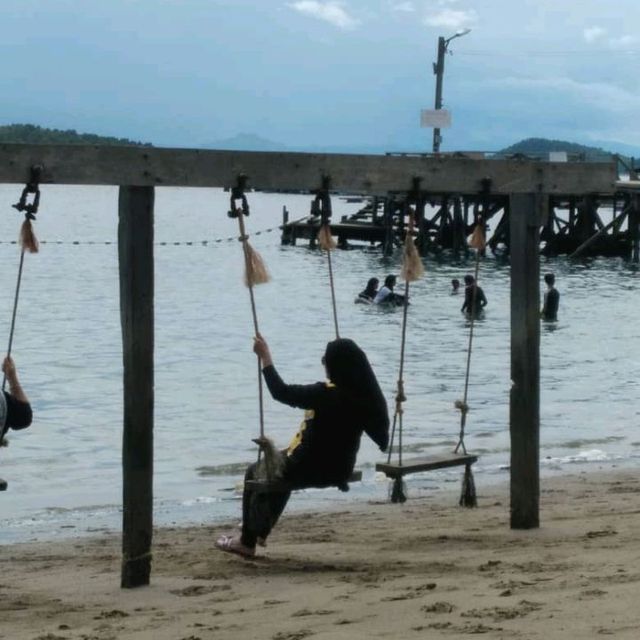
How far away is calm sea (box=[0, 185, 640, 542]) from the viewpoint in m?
14.3

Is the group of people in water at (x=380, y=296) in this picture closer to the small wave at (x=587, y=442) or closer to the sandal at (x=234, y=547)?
Answer: the small wave at (x=587, y=442)

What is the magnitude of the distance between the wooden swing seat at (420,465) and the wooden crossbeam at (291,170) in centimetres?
163

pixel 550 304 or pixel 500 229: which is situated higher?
pixel 500 229

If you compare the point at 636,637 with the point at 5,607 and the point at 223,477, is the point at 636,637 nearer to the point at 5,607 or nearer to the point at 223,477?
the point at 5,607

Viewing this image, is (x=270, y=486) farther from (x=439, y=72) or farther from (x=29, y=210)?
(x=439, y=72)

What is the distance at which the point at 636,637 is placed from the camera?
5.64 meters

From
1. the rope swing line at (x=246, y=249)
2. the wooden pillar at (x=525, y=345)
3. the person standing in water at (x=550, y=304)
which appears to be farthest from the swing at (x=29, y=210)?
the person standing in water at (x=550, y=304)

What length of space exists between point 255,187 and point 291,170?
0.93 ft

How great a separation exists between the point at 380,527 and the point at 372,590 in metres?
3.47

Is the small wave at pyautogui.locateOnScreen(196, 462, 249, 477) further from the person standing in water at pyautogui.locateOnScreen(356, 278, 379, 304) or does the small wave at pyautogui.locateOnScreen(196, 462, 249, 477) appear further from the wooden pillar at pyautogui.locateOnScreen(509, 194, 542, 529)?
the person standing in water at pyautogui.locateOnScreen(356, 278, 379, 304)

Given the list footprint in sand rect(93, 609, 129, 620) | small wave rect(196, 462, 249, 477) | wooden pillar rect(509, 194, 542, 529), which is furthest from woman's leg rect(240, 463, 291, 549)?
small wave rect(196, 462, 249, 477)

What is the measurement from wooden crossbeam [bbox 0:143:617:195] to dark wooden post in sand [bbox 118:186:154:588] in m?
0.17

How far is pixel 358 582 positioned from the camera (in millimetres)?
7844

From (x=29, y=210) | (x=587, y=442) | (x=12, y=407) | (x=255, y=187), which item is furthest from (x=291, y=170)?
(x=587, y=442)
